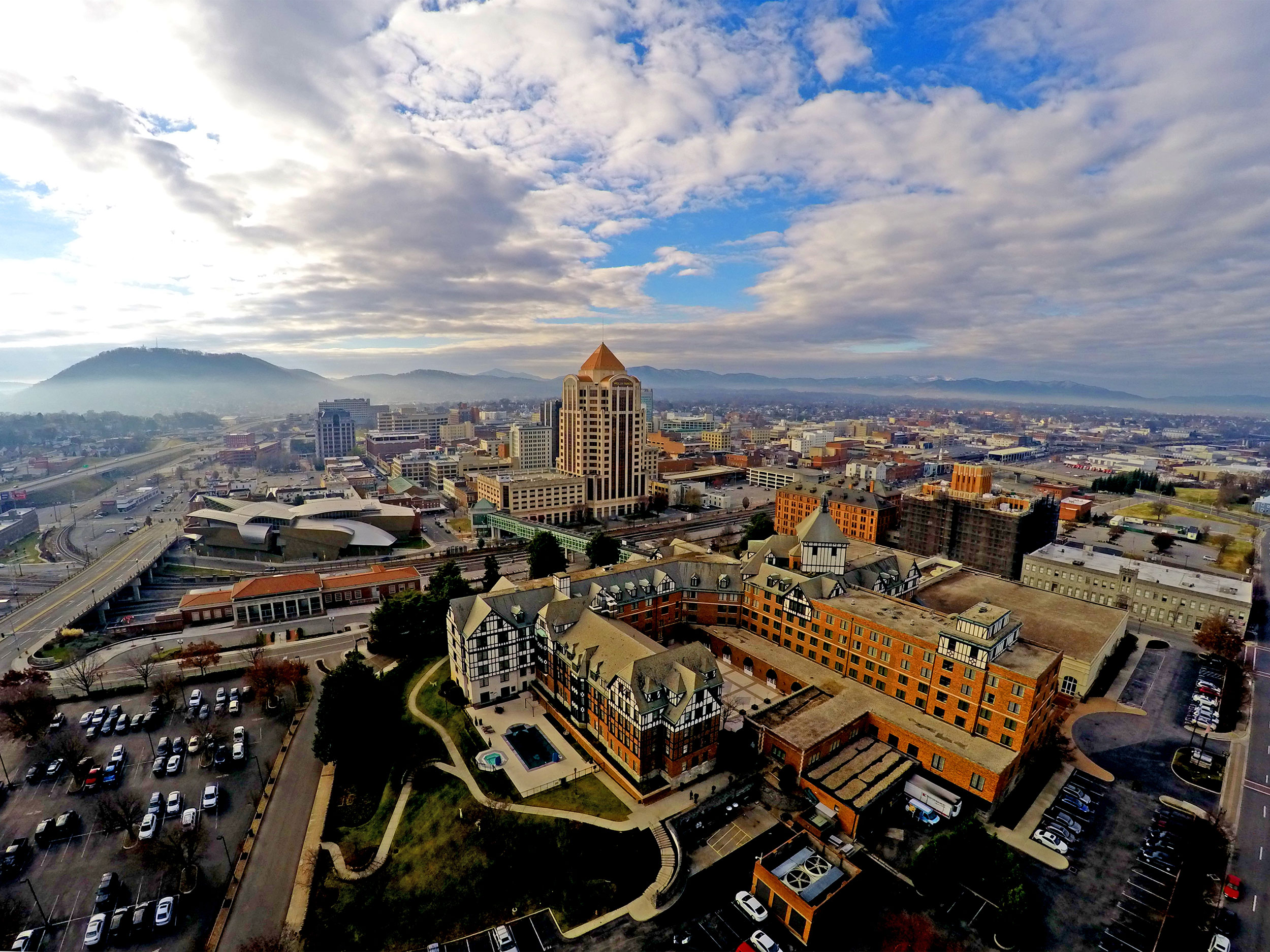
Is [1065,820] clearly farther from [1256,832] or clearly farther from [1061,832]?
[1256,832]

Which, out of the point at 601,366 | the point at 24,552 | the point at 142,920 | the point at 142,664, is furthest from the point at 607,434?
the point at 24,552

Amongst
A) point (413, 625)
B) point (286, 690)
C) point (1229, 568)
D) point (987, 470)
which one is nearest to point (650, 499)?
point (987, 470)

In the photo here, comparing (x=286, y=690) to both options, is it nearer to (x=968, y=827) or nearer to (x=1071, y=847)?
(x=968, y=827)

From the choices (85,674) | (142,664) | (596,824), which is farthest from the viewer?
(142,664)

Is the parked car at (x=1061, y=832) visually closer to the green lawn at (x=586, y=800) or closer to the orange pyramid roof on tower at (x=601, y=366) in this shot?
the green lawn at (x=586, y=800)

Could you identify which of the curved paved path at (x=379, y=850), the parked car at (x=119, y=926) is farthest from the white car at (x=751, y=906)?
the parked car at (x=119, y=926)
